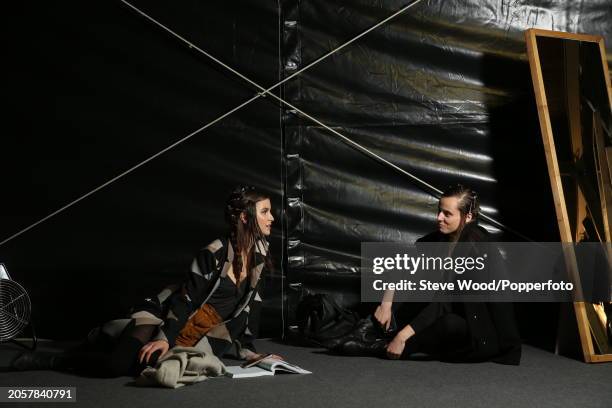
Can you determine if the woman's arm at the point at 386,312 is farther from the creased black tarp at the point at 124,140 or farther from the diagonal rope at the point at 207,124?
the diagonal rope at the point at 207,124

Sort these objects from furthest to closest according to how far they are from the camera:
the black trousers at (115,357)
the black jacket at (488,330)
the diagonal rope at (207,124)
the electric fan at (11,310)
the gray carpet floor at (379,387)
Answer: the diagonal rope at (207,124), the electric fan at (11,310), the black jacket at (488,330), the black trousers at (115,357), the gray carpet floor at (379,387)

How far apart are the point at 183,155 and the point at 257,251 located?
943 millimetres

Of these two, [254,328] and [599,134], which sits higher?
[599,134]

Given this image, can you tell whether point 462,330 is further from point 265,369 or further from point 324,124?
point 324,124

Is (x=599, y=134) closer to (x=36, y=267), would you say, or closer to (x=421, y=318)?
(x=421, y=318)

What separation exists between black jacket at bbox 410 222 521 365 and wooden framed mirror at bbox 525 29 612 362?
328 millimetres

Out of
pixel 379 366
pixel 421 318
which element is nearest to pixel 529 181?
pixel 421 318

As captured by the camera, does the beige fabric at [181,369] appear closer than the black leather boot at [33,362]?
Yes

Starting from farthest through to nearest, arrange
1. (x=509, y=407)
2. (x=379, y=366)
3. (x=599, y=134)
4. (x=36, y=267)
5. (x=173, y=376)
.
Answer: (x=36, y=267)
(x=599, y=134)
(x=379, y=366)
(x=173, y=376)
(x=509, y=407)

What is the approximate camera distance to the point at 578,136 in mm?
3457

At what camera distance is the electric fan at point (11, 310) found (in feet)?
11.5

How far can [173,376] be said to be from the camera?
2652 millimetres

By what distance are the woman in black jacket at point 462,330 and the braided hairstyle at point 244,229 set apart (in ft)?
2.30

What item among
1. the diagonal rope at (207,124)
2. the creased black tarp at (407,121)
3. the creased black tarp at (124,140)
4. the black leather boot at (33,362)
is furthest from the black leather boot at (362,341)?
the diagonal rope at (207,124)
